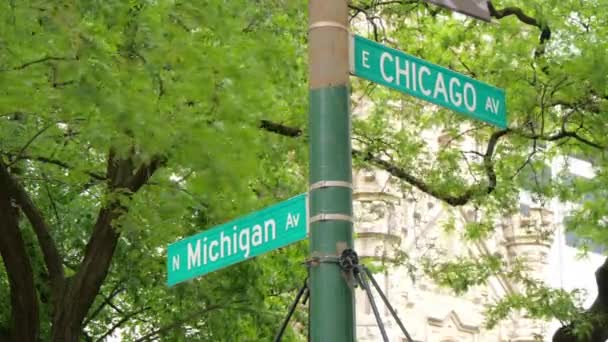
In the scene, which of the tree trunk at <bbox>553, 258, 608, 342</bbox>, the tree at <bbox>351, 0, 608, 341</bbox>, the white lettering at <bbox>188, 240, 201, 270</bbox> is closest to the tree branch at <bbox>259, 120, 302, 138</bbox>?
the tree at <bbox>351, 0, 608, 341</bbox>

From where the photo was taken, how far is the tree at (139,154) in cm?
1037

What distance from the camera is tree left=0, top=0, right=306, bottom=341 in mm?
10367

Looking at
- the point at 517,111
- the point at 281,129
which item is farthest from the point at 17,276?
the point at 517,111

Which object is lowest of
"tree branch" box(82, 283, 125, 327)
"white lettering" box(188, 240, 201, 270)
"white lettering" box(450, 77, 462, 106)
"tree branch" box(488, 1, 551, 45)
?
"white lettering" box(188, 240, 201, 270)

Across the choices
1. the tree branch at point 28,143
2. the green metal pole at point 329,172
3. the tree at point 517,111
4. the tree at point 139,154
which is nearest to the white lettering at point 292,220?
the green metal pole at point 329,172

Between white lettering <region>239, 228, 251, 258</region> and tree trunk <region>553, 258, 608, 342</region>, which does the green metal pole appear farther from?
tree trunk <region>553, 258, 608, 342</region>

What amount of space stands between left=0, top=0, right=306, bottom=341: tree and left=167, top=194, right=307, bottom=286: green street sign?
10.9 feet

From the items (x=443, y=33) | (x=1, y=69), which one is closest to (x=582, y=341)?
(x=443, y=33)

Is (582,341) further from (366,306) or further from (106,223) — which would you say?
(366,306)

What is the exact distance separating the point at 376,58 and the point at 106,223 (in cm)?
730

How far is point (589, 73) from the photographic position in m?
14.3

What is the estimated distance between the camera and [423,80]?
21.2 ft

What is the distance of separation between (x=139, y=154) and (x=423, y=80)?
5.41 metres

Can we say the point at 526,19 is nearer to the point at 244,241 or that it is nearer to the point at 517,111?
the point at 517,111
